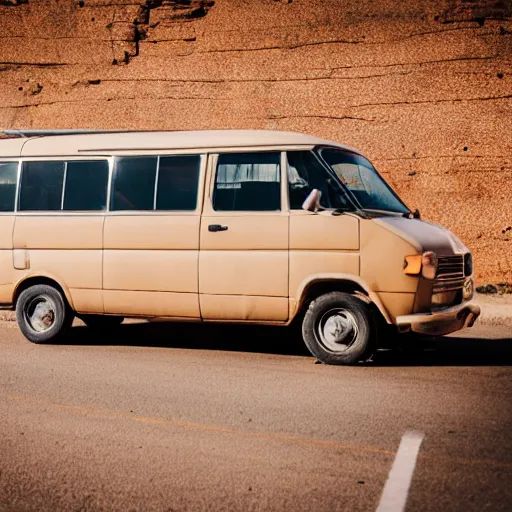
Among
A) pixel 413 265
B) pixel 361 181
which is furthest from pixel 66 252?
pixel 413 265

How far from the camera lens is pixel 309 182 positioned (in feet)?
31.2

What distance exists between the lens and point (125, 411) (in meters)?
7.12

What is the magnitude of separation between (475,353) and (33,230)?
527 centimetres

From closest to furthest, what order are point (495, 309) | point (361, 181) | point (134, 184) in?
A: 1. point (361, 181)
2. point (134, 184)
3. point (495, 309)

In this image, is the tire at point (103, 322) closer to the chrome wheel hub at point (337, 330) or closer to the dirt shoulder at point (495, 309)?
the chrome wheel hub at point (337, 330)

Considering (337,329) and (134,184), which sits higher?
(134,184)

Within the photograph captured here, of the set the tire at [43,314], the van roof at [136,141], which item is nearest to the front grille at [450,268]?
the van roof at [136,141]

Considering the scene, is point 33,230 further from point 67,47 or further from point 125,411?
point 67,47

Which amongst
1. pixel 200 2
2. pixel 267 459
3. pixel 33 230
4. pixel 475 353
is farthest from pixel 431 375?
pixel 200 2

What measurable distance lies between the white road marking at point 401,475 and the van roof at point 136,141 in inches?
168

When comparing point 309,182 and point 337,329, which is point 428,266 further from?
point 309,182

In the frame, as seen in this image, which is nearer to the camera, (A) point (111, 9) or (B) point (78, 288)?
(B) point (78, 288)

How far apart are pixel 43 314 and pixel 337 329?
3774 mm

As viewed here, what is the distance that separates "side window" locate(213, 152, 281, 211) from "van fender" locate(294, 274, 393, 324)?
846mm
